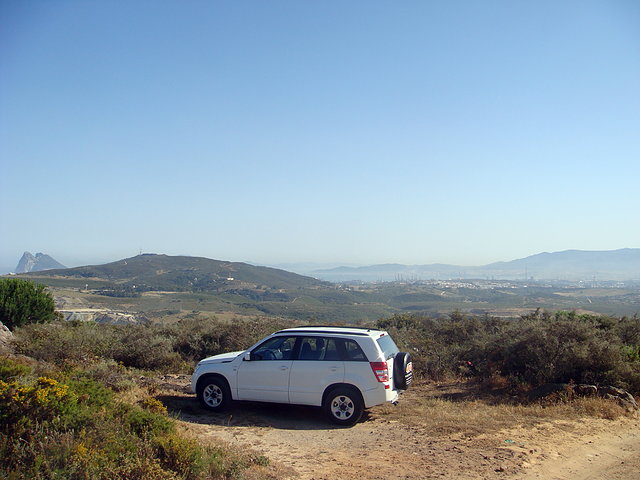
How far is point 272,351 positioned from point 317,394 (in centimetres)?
123

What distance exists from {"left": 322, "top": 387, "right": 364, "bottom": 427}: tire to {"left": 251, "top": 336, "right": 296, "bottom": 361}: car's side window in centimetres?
112

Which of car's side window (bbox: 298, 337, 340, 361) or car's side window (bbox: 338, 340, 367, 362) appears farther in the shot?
car's side window (bbox: 298, 337, 340, 361)

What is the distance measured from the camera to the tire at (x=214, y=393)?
31.7 ft

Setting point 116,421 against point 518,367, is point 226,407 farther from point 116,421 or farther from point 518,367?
point 518,367

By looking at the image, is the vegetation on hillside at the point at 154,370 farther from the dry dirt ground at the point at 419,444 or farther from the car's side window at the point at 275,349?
the car's side window at the point at 275,349

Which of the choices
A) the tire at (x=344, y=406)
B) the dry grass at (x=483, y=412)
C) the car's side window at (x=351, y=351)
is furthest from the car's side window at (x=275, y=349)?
the dry grass at (x=483, y=412)

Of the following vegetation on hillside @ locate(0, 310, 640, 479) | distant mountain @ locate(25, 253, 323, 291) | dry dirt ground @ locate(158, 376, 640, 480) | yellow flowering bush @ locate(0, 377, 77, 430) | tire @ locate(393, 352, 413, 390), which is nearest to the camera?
vegetation on hillside @ locate(0, 310, 640, 479)

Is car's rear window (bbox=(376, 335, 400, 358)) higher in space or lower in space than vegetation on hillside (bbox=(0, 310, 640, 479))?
higher

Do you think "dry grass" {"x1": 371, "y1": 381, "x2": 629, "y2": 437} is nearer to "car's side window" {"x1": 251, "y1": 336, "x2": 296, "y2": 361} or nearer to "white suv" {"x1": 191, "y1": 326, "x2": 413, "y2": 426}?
"white suv" {"x1": 191, "y1": 326, "x2": 413, "y2": 426}

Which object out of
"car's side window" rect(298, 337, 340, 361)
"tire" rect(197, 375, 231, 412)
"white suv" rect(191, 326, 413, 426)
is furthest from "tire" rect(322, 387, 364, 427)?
"tire" rect(197, 375, 231, 412)

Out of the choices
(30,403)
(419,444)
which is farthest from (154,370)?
(419,444)

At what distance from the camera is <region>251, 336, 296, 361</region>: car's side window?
31.3 feet

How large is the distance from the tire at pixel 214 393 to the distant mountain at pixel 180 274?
55980 millimetres

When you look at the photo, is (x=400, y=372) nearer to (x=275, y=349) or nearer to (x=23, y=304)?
(x=275, y=349)
